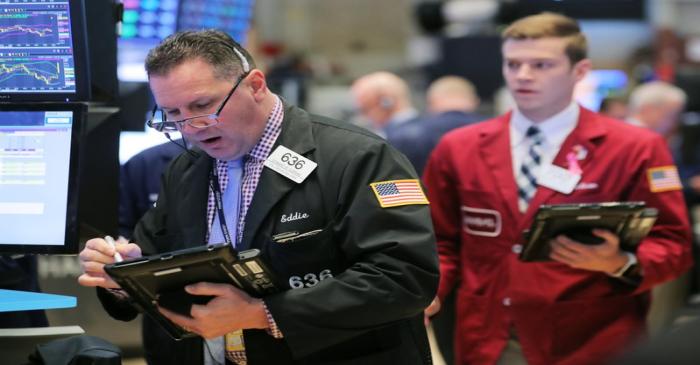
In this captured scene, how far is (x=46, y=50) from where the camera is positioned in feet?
9.85

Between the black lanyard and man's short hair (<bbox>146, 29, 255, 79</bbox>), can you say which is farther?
the black lanyard

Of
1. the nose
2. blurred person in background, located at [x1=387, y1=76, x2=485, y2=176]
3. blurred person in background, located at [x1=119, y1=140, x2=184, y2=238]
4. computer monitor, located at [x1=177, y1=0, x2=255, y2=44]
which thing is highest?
the nose

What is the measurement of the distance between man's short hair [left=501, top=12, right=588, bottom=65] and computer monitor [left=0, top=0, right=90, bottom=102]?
1590 mm

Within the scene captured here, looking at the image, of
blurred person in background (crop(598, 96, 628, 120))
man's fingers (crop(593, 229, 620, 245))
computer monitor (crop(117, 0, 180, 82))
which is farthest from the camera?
blurred person in background (crop(598, 96, 628, 120))

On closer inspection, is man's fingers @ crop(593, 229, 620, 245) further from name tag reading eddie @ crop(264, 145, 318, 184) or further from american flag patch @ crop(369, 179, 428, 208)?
name tag reading eddie @ crop(264, 145, 318, 184)

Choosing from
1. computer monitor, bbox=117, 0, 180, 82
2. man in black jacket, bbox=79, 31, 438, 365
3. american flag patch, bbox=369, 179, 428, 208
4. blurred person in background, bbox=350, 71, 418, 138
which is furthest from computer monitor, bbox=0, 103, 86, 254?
blurred person in background, bbox=350, 71, 418, 138

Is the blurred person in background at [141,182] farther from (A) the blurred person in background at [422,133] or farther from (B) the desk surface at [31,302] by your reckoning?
(A) the blurred person in background at [422,133]

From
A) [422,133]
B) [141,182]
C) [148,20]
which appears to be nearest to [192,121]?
[141,182]

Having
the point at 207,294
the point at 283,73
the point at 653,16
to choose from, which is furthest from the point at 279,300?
the point at 653,16

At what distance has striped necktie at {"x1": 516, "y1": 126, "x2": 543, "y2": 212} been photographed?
3.72m

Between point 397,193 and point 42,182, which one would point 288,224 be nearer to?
point 397,193

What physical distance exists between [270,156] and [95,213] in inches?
24.5

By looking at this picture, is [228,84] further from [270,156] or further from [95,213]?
[95,213]

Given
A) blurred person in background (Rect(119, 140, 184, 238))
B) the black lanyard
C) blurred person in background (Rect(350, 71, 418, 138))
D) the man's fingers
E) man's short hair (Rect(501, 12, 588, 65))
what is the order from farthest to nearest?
blurred person in background (Rect(350, 71, 418, 138))
blurred person in background (Rect(119, 140, 184, 238))
man's short hair (Rect(501, 12, 588, 65))
the man's fingers
the black lanyard
